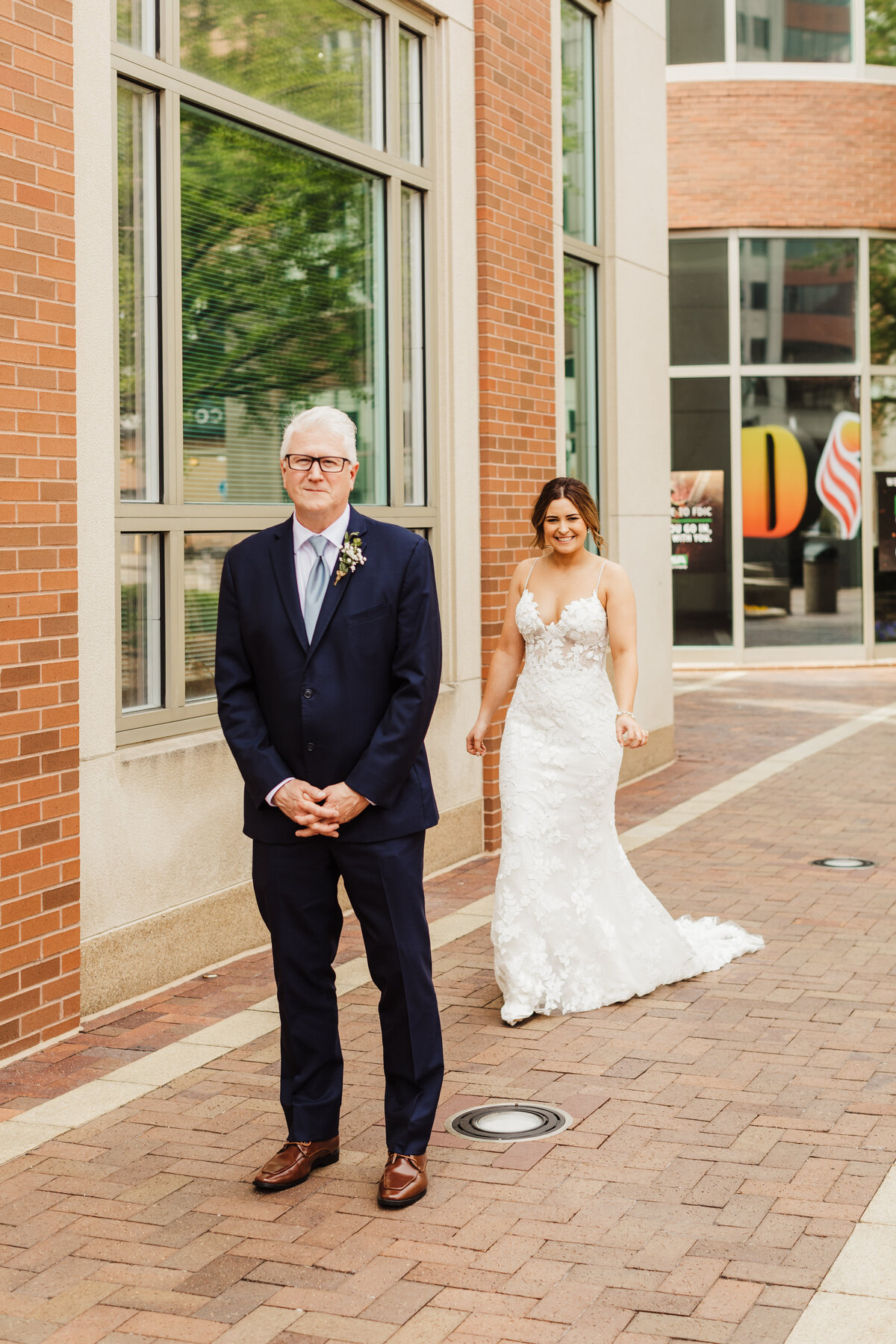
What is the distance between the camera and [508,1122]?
4.84 metres

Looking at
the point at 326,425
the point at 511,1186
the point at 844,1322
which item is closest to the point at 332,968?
the point at 511,1186

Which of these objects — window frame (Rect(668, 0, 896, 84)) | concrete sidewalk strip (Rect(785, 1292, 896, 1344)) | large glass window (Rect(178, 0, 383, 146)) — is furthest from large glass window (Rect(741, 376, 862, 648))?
concrete sidewalk strip (Rect(785, 1292, 896, 1344))

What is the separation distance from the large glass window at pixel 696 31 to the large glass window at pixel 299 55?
12.3 meters

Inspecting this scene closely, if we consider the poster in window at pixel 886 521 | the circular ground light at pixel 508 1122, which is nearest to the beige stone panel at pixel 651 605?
the circular ground light at pixel 508 1122

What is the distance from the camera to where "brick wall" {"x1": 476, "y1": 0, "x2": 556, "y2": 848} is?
8898 mm

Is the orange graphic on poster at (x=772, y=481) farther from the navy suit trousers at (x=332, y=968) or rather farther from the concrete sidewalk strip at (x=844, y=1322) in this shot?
the concrete sidewalk strip at (x=844, y=1322)

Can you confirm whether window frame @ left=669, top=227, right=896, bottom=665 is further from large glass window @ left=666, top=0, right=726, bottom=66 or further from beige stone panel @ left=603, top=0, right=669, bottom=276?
beige stone panel @ left=603, top=0, right=669, bottom=276

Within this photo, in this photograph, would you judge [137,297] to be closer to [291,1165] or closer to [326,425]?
[326,425]

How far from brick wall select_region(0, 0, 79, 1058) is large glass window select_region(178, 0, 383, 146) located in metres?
1.18

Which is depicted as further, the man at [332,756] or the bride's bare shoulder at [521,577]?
the bride's bare shoulder at [521,577]

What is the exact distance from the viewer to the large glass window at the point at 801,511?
20.0m

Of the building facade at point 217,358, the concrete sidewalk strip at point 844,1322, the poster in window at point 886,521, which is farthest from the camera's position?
the poster in window at point 886,521

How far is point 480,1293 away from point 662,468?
9.17 metres

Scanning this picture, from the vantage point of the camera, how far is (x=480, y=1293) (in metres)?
3.69
